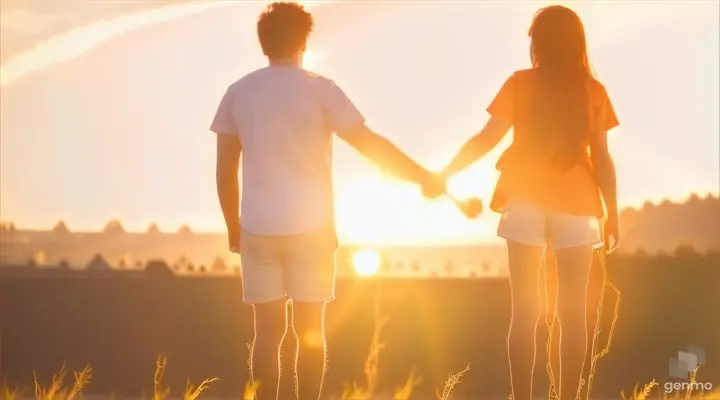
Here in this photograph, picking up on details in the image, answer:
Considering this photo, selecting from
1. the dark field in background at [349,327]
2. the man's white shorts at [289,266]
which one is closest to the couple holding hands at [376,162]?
the man's white shorts at [289,266]

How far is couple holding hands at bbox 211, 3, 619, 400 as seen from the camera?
343cm

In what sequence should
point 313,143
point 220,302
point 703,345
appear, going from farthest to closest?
point 220,302 < point 703,345 < point 313,143

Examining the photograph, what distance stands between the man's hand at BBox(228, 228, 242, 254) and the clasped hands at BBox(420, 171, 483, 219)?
97 centimetres

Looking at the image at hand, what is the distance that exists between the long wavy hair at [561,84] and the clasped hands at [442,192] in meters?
0.44

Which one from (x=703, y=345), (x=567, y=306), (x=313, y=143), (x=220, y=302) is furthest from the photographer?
(x=220, y=302)

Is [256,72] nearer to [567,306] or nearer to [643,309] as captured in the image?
[567,306]

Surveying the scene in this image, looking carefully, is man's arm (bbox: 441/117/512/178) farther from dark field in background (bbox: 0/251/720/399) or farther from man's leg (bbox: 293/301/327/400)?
dark field in background (bbox: 0/251/720/399)

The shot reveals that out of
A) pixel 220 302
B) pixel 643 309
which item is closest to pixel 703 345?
pixel 643 309

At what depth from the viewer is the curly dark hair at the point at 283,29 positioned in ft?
11.6

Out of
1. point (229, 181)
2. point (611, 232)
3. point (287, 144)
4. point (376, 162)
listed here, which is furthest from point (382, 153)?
point (611, 232)

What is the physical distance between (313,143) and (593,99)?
4.06 feet

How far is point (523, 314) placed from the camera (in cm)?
378

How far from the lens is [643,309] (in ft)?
52.9

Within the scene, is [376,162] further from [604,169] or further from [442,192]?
[604,169]
